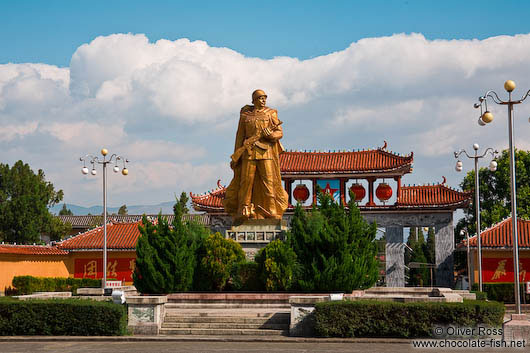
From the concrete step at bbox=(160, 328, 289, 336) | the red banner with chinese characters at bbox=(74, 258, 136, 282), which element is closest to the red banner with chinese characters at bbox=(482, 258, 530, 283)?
the red banner with chinese characters at bbox=(74, 258, 136, 282)

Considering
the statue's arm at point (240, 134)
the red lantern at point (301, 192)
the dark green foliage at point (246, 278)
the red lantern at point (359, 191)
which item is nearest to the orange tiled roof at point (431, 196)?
the red lantern at point (359, 191)

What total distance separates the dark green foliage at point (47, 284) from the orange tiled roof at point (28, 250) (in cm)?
162

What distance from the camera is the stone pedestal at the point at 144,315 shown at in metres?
18.2

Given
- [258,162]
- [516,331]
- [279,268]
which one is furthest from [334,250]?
[516,331]

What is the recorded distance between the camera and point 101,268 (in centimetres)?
4378

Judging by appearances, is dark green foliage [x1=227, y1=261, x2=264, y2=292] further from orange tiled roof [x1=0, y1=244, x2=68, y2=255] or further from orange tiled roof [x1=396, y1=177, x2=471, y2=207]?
orange tiled roof [x1=396, y1=177, x2=471, y2=207]

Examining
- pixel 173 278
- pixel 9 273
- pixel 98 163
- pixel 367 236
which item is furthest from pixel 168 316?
pixel 9 273

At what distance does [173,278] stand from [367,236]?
637 cm

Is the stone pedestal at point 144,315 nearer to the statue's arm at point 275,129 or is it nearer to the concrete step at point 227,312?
the concrete step at point 227,312

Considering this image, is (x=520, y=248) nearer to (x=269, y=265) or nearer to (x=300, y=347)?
(x=269, y=265)

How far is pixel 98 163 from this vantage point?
3050 cm

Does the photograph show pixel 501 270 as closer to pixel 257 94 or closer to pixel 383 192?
pixel 383 192

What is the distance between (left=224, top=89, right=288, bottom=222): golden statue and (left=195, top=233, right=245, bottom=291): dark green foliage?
2.76 meters

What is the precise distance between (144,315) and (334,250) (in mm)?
6350
